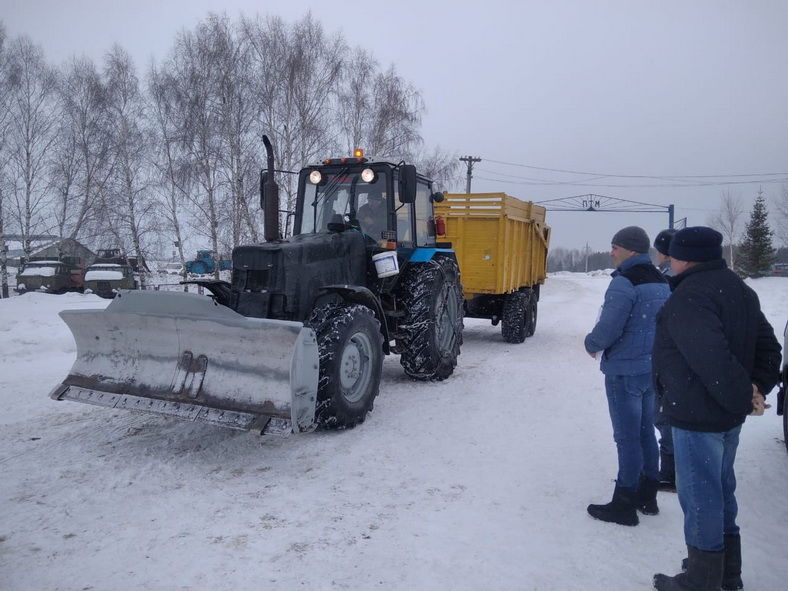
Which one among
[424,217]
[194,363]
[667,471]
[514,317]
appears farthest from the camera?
[514,317]

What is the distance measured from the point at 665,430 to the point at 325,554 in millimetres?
2343

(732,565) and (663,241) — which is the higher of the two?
(663,241)

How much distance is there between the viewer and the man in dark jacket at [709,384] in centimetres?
239


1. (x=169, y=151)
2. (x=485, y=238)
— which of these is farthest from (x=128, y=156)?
(x=485, y=238)

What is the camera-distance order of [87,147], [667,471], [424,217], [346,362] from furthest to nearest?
[87,147], [424,217], [346,362], [667,471]

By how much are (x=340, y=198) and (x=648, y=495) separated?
426 cm

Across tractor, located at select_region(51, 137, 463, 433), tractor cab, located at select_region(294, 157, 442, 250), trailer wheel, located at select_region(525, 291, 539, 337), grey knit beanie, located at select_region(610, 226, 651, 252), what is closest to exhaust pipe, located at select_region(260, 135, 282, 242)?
tractor, located at select_region(51, 137, 463, 433)

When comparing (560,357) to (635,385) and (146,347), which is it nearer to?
(635,385)

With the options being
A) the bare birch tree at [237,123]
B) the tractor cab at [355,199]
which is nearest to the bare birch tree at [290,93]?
the bare birch tree at [237,123]

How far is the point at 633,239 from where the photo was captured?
3.32 m

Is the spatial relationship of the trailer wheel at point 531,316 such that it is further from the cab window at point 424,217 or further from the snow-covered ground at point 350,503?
the snow-covered ground at point 350,503

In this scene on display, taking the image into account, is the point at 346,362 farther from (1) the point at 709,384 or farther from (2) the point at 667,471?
(1) the point at 709,384

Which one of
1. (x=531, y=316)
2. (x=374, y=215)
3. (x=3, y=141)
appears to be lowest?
(x=531, y=316)

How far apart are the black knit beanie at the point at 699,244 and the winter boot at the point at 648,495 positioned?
4.89 feet
